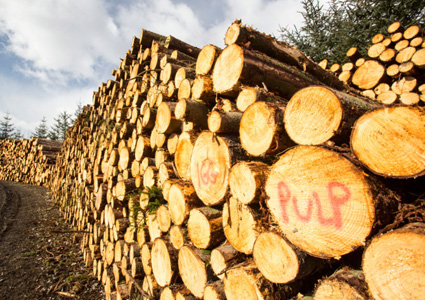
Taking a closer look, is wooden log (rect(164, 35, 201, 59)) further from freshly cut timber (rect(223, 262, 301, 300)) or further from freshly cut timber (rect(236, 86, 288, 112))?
freshly cut timber (rect(223, 262, 301, 300))

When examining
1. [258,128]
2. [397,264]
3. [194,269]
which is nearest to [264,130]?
[258,128]

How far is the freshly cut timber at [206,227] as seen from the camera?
5.68 ft

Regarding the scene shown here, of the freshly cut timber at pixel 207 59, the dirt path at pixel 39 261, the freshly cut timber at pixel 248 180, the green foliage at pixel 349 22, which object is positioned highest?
the green foliage at pixel 349 22

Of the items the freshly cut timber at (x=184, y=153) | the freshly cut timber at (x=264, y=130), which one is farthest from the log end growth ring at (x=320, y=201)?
the freshly cut timber at (x=184, y=153)

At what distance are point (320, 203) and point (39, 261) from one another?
4.86 m

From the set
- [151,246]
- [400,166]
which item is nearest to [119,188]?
[151,246]

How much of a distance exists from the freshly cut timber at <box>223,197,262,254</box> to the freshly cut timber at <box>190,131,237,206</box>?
121 millimetres

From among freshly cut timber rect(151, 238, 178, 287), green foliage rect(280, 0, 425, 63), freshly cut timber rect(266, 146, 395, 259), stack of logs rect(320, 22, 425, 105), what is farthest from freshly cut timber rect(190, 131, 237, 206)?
green foliage rect(280, 0, 425, 63)

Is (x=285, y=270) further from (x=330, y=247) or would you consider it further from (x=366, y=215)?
(x=366, y=215)

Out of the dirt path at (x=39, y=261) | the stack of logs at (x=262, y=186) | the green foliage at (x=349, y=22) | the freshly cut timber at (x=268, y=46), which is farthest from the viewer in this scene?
the green foliage at (x=349, y=22)

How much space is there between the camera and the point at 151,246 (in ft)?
8.30

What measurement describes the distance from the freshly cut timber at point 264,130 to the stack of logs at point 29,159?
10635 mm

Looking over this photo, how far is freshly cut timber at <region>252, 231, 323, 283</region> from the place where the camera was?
46.8 inches

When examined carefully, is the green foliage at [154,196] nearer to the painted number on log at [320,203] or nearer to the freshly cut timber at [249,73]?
the freshly cut timber at [249,73]
